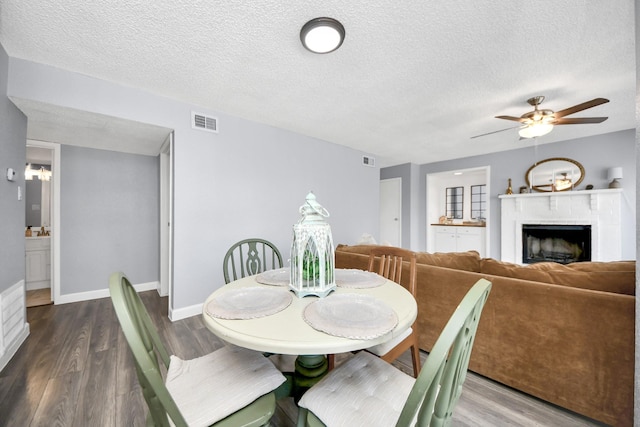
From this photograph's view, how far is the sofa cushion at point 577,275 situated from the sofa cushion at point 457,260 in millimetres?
96

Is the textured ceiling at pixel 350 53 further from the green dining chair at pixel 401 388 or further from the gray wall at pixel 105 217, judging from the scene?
the green dining chair at pixel 401 388

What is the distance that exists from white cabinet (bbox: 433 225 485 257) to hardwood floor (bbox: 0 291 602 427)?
4427mm

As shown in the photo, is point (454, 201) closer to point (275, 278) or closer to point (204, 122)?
point (204, 122)

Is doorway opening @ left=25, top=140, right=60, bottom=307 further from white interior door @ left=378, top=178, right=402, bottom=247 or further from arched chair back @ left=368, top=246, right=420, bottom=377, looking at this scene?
white interior door @ left=378, top=178, right=402, bottom=247

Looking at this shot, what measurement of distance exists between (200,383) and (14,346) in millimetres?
2321

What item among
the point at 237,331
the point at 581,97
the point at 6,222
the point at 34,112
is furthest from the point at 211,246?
the point at 581,97

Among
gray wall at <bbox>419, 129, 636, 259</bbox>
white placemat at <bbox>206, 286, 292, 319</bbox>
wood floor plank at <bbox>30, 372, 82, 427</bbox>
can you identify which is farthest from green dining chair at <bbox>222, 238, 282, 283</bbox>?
gray wall at <bbox>419, 129, 636, 259</bbox>

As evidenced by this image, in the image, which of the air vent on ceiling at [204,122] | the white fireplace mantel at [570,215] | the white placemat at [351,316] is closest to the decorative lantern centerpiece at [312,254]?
the white placemat at [351,316]

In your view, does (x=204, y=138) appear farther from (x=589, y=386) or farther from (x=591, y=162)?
(x=591, y=162)

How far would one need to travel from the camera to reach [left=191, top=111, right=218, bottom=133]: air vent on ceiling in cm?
280

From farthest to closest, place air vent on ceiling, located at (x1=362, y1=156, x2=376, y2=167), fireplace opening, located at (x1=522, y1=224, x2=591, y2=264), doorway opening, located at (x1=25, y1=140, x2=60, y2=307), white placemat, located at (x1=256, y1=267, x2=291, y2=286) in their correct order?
air vent on ceiling, located at (x1=362, y1=156, x2=376, y2=167) → fireplace opening, located at (x1=522, y1=224, x2=591, y2=264) → doorway opening, located at (x1=25, y1=140, x2=60, y2=307) → white placemat, located at (x1=256, y1=267, x2=291, y2=286)

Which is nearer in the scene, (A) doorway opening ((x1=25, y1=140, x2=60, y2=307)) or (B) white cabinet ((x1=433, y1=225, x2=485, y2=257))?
(A) doorway opening ((x1=25, y1=140, x2=60, y2=307))

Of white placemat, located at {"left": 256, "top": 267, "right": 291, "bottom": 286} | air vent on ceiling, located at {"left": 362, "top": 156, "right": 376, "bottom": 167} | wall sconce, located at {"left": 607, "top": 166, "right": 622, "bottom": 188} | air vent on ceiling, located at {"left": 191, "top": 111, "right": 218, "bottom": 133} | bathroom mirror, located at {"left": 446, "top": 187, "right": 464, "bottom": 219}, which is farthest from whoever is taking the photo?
bathroom mirror, located at {"left": 446, "top": 187, "right": 464, "bottom": 219}

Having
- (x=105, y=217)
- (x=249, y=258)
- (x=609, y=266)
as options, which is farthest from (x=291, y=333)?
(x=105, y=217)
